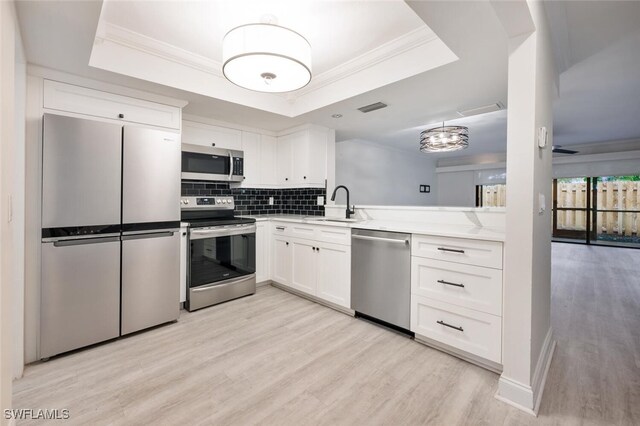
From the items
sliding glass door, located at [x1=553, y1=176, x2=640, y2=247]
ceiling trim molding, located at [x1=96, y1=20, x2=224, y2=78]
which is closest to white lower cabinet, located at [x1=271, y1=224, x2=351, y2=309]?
ceiling trim molding, located at [x1=96, y1=20, x2=224, y2=78]

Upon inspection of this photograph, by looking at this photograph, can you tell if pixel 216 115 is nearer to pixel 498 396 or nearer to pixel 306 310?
pixel 306 310

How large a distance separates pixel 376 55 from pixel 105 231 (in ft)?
8.72

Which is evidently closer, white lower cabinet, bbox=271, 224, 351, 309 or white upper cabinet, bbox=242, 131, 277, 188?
white lower cabinet, bbox=271, 224, 351, 309

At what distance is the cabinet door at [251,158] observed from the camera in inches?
153

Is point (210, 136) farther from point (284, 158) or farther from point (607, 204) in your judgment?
point (607, 204)

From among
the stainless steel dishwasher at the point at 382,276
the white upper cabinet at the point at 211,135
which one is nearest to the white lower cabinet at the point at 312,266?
the stainless steel dishwasher at the point at 382,276

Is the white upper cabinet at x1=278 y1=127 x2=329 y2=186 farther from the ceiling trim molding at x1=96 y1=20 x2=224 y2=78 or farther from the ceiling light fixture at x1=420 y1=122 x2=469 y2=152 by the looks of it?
the ceiling light fixture at x1=420 y1=122 x2=469 y2=152

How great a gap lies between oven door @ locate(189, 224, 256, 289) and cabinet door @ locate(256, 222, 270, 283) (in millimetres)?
181

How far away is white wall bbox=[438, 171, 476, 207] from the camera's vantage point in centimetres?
811

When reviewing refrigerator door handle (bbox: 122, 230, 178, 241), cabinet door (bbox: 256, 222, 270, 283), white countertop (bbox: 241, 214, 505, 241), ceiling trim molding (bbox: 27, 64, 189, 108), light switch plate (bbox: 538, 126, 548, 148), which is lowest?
cabinet door (bbox: 256, 222, 270, 283)

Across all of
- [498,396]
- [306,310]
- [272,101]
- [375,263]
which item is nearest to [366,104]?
[272,101]

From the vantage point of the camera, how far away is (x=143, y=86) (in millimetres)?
2441

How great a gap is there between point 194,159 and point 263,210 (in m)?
1.38

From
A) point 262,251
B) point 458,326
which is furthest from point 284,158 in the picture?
point 458,326
